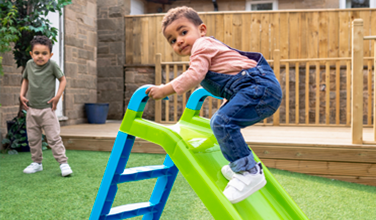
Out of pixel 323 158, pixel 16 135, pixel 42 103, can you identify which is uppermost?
pixel 42 103

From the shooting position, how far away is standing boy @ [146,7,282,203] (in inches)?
52.5

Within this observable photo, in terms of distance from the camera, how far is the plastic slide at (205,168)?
1233mm

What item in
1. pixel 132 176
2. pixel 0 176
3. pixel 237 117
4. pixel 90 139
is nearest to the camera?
pixel 237 117

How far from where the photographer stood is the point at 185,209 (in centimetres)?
222

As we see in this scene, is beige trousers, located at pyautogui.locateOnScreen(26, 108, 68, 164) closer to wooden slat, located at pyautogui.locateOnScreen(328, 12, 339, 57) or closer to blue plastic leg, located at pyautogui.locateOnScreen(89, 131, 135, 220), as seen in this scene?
blue plastic leg, located at pyautogui.locateOnScreen(89, 131, 135, 220)

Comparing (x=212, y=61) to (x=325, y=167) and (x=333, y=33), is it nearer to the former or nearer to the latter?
(x=325, y=167)

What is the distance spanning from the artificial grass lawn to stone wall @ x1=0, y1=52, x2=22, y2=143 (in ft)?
3.36

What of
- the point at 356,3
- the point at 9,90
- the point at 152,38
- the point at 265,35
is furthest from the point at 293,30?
the point at 9,90

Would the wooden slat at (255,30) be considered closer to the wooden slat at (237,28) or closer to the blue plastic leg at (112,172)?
the wooden slat at (237,28)

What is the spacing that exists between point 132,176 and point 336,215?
4.75 feet

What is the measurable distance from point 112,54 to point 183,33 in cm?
604

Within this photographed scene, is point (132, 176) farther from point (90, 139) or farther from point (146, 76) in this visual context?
point (146, 76)

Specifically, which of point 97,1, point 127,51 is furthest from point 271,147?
point 97,1

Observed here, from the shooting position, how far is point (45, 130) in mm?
3088
